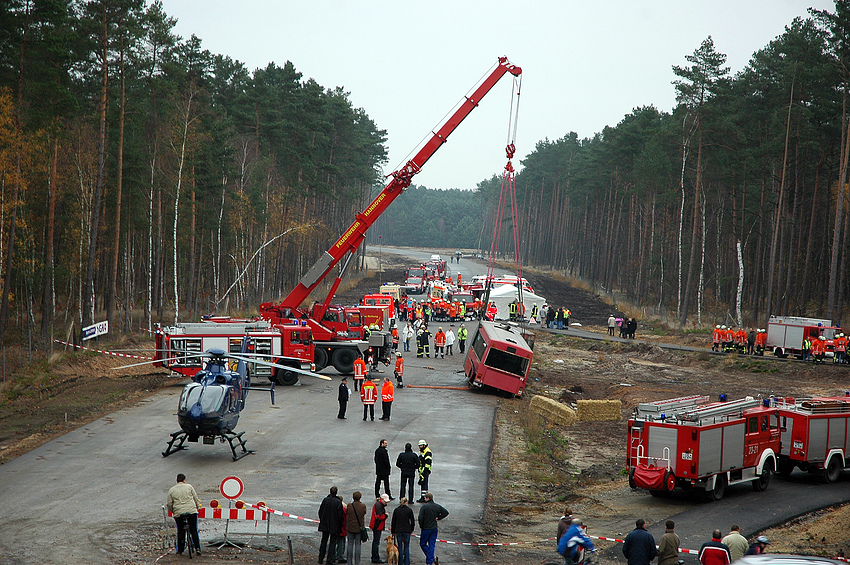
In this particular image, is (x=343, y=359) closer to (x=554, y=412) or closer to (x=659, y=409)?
(x=554, y=412)

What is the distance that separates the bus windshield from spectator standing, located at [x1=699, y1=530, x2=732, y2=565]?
675 inches

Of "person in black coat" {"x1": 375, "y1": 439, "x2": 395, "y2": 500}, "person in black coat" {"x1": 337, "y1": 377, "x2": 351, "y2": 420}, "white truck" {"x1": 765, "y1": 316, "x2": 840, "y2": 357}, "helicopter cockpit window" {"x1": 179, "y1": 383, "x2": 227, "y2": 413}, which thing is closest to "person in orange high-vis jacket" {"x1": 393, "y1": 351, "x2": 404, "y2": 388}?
"person in black coat" {"x1": 337, "y1": 377, "x2": 351, "y2": 420}

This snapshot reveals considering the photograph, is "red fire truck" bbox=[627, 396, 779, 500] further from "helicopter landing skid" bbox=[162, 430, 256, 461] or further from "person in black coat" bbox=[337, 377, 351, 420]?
"helicopter landing skid" bbox=[162, 430, 256, 461]

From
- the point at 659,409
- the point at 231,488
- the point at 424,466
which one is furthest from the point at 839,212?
the point at 231,488

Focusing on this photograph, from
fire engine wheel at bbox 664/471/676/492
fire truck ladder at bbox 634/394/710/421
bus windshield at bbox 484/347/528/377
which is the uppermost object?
fire truck ladder at bbox 634/394/710/421

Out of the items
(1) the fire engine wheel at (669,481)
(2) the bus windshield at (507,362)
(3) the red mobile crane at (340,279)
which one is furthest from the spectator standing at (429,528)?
(3) the red mobile crane at (340,279)

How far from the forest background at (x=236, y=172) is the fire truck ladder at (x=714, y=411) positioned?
80.7 ft

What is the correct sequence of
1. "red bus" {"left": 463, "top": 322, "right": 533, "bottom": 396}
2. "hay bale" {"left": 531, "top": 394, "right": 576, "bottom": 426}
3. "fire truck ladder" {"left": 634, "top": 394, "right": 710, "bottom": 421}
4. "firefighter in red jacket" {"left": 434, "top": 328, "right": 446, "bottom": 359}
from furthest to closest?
"firefighter in red jacket" {"left": 434, "top": 328, "right": 446, "bottom": 359}
"red bus" {"left": 463, "top": 322, "right": 533, "bottom": 396}
"hay bale" {"left": 531, "top": 394, "right": 576, "bottom": 426}
"fire truck ladder" {"left": 634, "top": 394, "right": 710, "bottom": 421}

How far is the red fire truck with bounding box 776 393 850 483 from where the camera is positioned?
18.2 m

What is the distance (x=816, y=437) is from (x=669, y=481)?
5107mm

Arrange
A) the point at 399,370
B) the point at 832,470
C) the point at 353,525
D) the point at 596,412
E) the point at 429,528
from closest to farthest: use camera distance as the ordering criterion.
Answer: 1. the point at 353,525
2. the point at 429,528
3. the point at 832,470
4. the point at 596,412
5. the point at 399,370

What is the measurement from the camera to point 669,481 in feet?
52.7

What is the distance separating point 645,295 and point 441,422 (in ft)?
176

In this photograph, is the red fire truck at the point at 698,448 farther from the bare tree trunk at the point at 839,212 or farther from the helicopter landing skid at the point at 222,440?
the bare tree trunk at the point at 839,212
